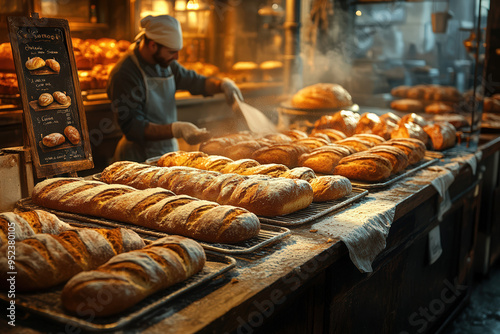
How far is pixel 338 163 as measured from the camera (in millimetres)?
2943

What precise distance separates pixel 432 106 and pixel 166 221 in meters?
4.22

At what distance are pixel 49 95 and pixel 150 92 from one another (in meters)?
1.63

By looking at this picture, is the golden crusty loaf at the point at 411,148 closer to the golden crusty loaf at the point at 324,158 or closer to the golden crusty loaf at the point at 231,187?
the golden crusty loaf at the point at 324,158

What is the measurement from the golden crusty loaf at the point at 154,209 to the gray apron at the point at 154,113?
168 cm

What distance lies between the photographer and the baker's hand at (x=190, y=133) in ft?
11.0

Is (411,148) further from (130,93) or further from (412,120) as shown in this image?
(130,93)

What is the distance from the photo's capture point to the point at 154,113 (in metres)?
4.26

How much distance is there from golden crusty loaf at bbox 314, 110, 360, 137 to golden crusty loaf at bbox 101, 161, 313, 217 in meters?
1.73

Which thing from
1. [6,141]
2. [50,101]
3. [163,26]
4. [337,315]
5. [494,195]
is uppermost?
[163,26]

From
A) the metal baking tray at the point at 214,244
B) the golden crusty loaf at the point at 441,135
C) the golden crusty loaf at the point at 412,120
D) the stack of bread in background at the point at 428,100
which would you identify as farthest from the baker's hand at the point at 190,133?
the stack of bread in background at the point at 428,100

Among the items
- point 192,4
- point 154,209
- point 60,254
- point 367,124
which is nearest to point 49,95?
point 154,209

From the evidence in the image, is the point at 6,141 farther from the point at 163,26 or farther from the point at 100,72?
the point at 163,26

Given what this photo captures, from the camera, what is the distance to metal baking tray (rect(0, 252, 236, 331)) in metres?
1.25

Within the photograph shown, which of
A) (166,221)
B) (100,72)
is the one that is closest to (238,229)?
(166,221)
